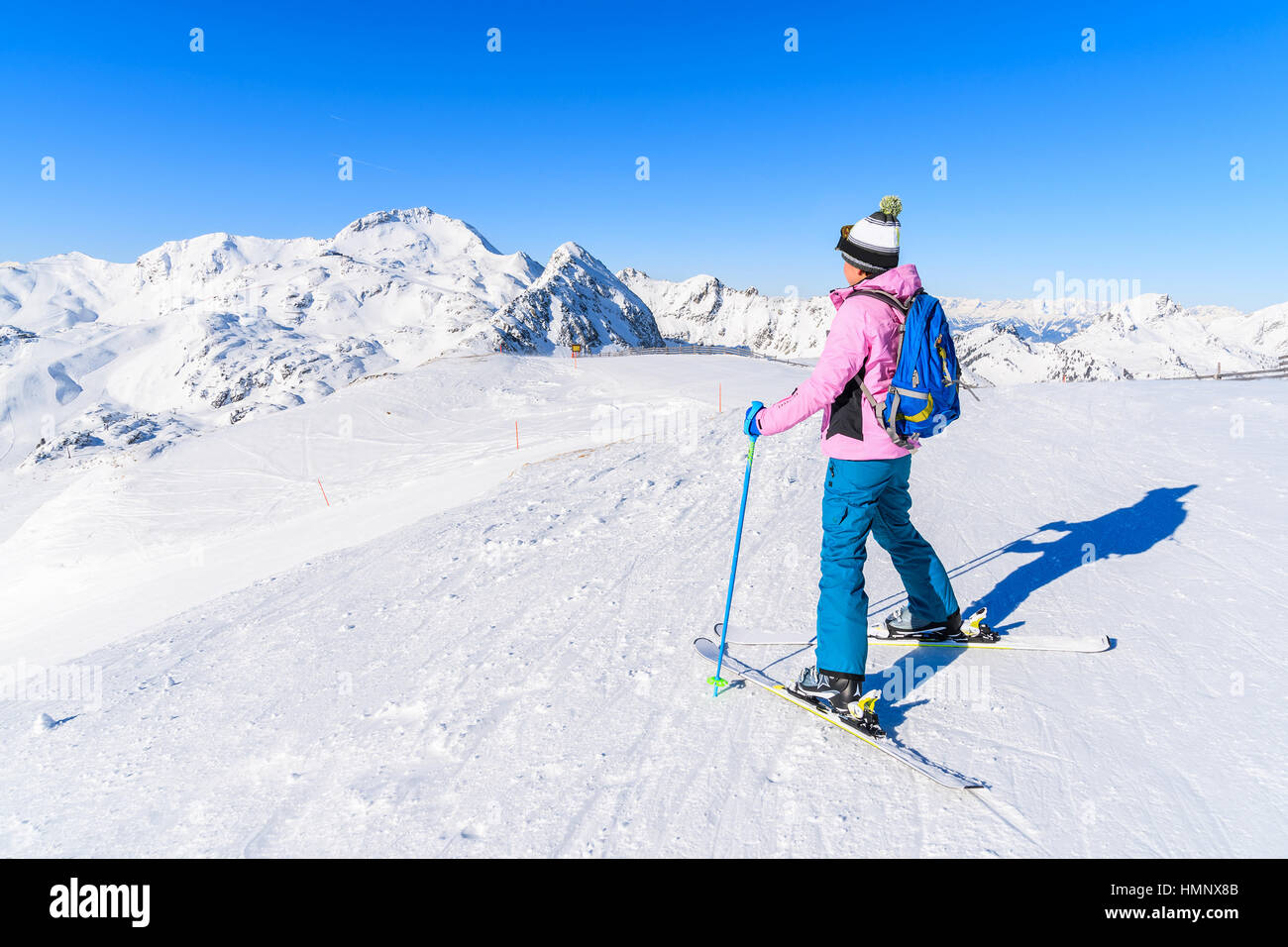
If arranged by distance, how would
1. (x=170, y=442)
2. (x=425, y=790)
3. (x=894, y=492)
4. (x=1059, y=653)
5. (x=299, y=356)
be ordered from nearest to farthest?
(x=425, y=790) < (x=894, y=492) < (x=1059, y=653) < (x=170, y=442) < (x=299, y=356)

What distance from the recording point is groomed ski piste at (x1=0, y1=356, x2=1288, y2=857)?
2.76 metres

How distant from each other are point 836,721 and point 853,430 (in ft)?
5.18

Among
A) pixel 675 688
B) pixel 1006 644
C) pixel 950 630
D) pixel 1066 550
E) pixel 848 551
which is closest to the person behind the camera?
pixel 848 551

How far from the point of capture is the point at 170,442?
32812 mm

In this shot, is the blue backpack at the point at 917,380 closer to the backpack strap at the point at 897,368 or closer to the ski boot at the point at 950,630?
the backpack strap at the point at 897,368

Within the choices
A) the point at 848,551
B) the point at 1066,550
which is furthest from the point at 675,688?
the point at 1066,550

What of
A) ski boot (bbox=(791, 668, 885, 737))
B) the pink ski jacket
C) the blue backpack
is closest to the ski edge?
ski boot (bbox=(791, 668, 885, 737))

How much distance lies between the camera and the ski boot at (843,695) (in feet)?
10.6

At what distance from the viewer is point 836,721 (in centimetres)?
330

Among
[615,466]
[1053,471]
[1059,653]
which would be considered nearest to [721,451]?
[615,466]

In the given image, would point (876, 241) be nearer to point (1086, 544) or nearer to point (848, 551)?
point (848, 551)

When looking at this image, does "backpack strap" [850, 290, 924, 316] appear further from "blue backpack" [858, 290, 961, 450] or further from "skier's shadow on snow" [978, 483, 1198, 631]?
"skier's shadow on snow" [978, 483, 1198, 631]
